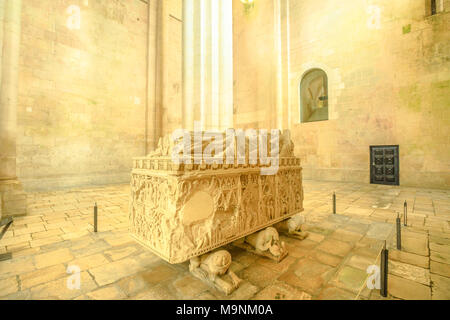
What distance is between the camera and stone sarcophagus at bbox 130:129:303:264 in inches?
73.9

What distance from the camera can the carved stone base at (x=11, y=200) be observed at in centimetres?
424

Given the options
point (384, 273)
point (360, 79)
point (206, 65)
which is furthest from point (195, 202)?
point (360, 79)

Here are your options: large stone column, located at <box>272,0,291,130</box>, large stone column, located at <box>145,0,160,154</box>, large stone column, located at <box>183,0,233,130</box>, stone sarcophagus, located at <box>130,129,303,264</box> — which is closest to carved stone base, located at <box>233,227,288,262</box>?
stone sarcophagus, located at <box>130,129,303,264</box>

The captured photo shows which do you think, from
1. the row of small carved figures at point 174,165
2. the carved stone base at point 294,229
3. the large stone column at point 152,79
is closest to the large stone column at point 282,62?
the large stone column at point 152,79

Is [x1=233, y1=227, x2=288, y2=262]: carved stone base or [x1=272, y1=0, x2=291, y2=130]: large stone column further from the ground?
[x1=272, y1=0, x2=291, y2=130]: large stone column

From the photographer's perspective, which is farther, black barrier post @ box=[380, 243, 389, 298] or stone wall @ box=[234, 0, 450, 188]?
stone wall @ box=[234, 0, 450, 188]

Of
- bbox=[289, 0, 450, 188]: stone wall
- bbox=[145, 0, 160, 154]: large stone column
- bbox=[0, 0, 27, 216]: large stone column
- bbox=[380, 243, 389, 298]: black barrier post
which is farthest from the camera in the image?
bbox=[145, 0, 160, 154]: large stone column

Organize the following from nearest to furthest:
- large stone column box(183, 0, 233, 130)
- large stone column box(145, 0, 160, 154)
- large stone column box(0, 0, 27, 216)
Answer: large stone column box(183, 0, 233, 130) → large stone column box(0, 0, 27, 216) → large stone column box(145, 0, 160, 154)

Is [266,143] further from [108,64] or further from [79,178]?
[108,64]

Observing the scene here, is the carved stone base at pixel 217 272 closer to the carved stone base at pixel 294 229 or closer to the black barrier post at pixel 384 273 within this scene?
the black barrier post at pixel 384 273

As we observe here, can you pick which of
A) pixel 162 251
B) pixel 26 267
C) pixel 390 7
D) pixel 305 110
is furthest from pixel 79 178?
pixel 390 7

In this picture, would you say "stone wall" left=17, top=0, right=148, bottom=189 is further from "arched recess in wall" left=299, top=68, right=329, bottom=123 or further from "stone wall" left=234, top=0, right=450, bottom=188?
"arched recess in wall" left=299, top=68, right=329, bottom=123

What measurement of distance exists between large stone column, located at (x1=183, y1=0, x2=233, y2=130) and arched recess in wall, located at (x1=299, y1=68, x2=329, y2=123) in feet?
24.6

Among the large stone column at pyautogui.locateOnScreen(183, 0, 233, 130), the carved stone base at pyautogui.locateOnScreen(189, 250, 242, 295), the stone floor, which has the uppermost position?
the large stone column at pyautogui.locateOnScreen(183, 0, 233, 130)
